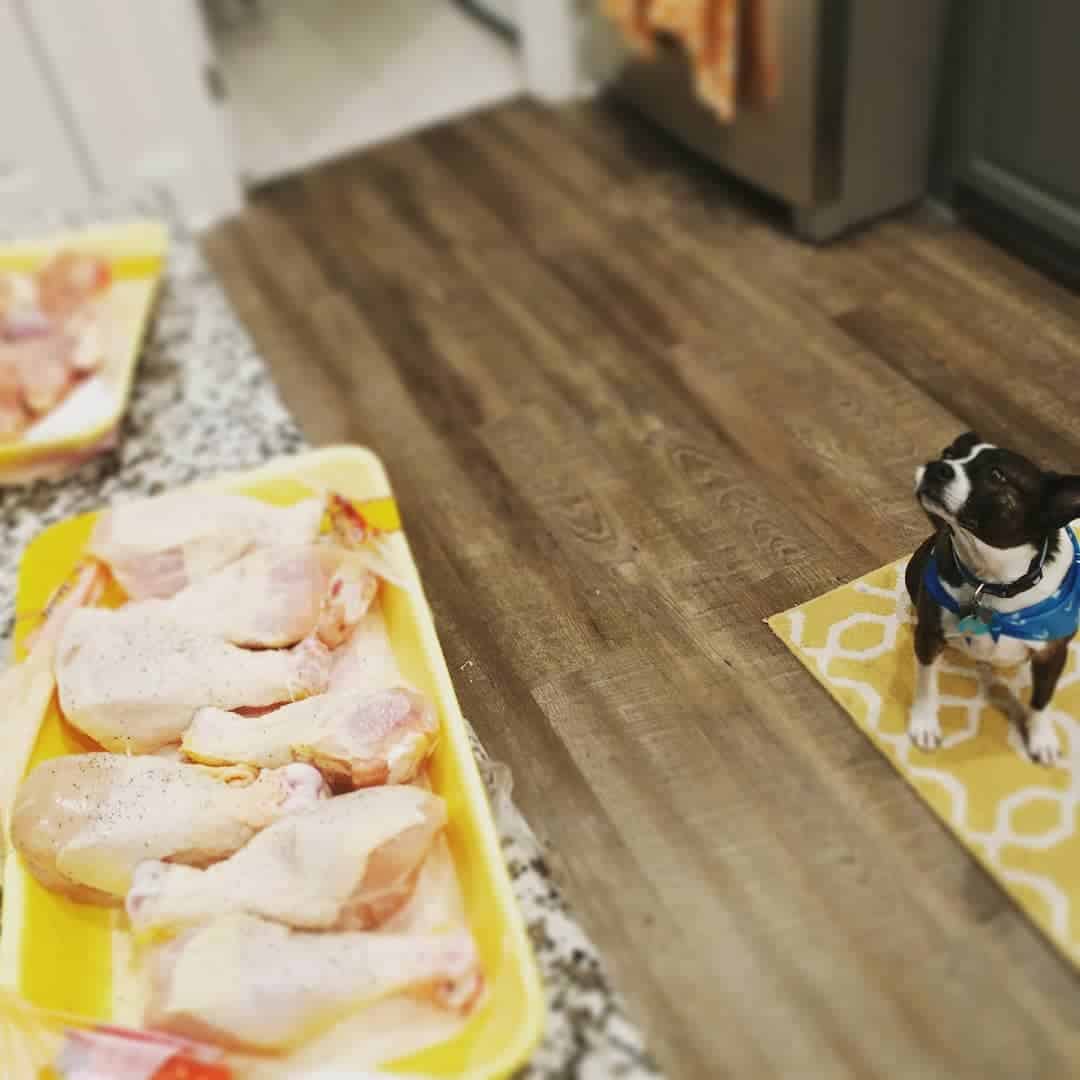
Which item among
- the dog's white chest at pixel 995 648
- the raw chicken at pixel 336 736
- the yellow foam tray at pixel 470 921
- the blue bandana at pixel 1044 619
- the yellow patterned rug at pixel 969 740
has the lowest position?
the yellow patterned rug at pixel 969 740

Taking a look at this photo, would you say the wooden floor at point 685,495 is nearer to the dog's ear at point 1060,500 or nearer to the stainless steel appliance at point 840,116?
the stainless steel appliance at point 840,116

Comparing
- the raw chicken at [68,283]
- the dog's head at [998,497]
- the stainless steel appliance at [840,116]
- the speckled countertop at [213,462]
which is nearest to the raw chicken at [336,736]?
the speckled countertop at [213,462]

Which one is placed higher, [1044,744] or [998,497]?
[998,497]

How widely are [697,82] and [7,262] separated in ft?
5.04

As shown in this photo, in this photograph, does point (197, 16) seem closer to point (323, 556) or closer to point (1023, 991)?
point (323, 556)

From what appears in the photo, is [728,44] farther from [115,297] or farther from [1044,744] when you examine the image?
[1044,744]

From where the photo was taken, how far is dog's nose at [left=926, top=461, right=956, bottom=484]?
1090mm

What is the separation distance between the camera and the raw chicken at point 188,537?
1.52 meters

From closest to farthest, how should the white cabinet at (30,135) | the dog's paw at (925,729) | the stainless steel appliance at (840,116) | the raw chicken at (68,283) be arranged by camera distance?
the dog's paw at (925,729), the stainless steel appliance at (840,116), the raw chicken at (68,283), the white cabinet at (30,135)

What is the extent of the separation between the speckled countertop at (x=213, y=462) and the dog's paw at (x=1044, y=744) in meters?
0.55

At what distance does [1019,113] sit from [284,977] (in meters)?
1.91

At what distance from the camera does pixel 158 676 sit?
1329mm

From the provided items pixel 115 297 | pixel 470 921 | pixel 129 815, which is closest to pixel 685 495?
pixel 470 921

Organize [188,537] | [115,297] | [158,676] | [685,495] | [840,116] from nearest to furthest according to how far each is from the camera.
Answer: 1. [158,676]
2. [188,537]
3. [685,495]
4. [840,116]
5. [115,297]
